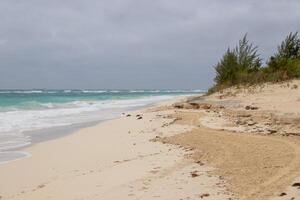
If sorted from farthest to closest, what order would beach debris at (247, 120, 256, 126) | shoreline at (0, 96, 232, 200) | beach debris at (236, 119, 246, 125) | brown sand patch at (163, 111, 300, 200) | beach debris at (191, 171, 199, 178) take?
1. beach debris at (236, 119, 246, 125)
2. beach debris at (247, 120, 256, 126)
3. beach debris at (191, 171, 199, 178)
4. shoreline at (0, 96, 232, 200)
5. brown sand patch at (163, 111, 300, 200)

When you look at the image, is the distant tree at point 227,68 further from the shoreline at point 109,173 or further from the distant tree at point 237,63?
the shoreline at point 109,173

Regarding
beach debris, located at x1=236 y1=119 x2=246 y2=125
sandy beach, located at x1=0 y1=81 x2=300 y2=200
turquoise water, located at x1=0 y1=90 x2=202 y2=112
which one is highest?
beach debris, located at x1=236 y1=119 x2=246 y2=125

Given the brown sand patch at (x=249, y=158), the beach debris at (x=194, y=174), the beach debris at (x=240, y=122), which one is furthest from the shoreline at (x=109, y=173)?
the beach debris at (x=240, y=122)

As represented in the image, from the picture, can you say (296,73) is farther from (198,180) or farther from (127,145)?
(198,180)

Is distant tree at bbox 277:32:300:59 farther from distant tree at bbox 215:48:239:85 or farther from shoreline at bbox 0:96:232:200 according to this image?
shoreline at bbox 0:96:232:200

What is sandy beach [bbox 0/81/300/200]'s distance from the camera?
5.96 m

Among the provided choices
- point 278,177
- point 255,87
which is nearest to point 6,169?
point 278,177

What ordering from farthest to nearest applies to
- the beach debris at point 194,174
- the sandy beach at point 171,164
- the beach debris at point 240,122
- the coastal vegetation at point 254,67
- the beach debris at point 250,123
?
the coastal vegetation at point 254,67 < the beach debris at point 240,122 < the beach debris at point 250,123 < the beach debris at point 194,174 < the sandy beach at point 171,164

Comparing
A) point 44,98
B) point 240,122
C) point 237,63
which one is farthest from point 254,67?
point 44,98

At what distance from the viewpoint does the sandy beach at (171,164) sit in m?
5.96

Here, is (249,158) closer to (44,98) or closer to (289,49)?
(289,49)

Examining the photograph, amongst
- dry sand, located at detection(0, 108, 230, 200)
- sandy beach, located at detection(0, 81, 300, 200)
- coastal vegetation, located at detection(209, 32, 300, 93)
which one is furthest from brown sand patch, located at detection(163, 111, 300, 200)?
coastal vegetation, located at detection(209, 32, 300, 93)

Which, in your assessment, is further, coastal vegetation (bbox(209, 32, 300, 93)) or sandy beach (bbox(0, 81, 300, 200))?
coastal vegetation (bbox(209, 32, 300, 93))

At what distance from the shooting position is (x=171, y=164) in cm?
776
